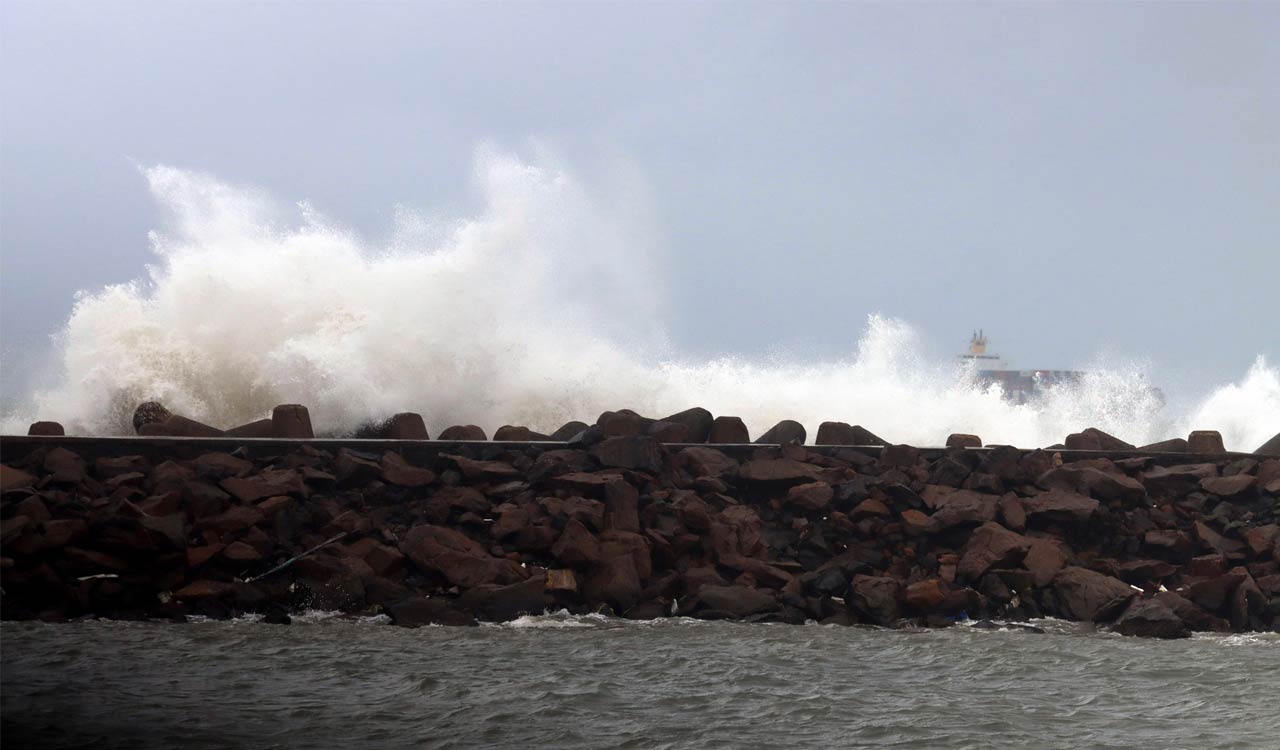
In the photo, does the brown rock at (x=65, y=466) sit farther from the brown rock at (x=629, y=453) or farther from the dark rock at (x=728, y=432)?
the dark rock at (x=728, y=432)

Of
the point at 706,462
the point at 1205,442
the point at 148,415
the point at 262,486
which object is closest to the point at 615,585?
the point at 706,462

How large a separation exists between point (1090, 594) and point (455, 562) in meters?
4.86

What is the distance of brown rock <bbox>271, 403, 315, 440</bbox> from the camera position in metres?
12.0

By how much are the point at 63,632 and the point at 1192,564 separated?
8.79m

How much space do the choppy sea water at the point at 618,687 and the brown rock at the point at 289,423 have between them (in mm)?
3343

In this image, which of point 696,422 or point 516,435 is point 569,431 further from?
point 696,422

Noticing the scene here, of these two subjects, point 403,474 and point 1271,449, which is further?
point 1271,449

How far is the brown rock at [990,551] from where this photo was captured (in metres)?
10.2

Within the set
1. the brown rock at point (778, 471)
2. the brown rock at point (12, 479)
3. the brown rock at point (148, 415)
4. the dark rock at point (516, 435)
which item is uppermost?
the brown rock at point (148, 415)

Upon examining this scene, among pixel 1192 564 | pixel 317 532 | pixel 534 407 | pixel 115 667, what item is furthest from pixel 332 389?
pixel 1192 564

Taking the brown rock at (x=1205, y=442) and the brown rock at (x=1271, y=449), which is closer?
the brown rock at (x=1205, y=442)

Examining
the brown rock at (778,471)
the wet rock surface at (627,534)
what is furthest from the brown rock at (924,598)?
the brown rock at (778,471)

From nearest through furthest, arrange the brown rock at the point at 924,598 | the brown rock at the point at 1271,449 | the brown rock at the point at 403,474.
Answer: the brown rock at the point at 924,598
the brown rock at the point at 403,474
the brown rock at the point at 1271,449

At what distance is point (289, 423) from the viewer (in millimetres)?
12070
